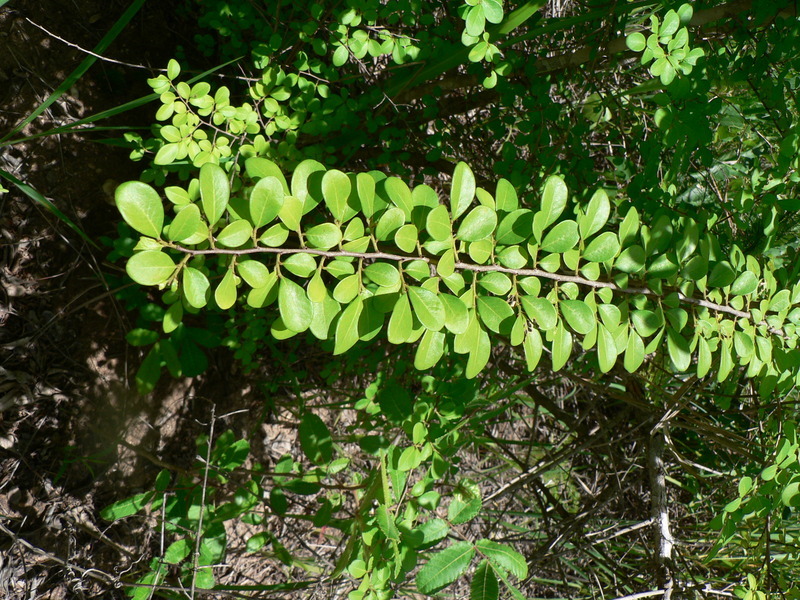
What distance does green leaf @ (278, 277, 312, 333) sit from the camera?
2.57 ft

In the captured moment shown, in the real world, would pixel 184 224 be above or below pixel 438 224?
above

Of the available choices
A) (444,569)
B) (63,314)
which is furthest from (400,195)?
(63,314)

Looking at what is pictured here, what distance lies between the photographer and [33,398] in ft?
5.72

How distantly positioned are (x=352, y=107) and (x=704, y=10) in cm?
82

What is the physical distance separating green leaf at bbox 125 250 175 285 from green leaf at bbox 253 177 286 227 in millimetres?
→ 123

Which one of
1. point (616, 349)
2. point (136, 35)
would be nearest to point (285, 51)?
point (136, 35)

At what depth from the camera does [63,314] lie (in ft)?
5.76

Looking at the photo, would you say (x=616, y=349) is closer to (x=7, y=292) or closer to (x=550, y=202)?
(x=550, y=202)

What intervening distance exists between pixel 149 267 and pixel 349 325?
266mm

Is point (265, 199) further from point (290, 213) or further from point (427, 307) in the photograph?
point (427, 307)

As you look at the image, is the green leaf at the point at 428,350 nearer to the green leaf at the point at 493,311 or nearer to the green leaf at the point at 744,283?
the green leaf at the point at 493,311

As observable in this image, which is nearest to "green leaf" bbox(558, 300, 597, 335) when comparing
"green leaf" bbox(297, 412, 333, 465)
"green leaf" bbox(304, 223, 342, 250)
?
"green leaf" bbox(304, 223, 342, 250)

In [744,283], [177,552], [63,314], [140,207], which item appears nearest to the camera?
[140,207]

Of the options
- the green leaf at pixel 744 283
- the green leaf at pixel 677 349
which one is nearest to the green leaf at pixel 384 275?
the green leaf at pixel 677 349
